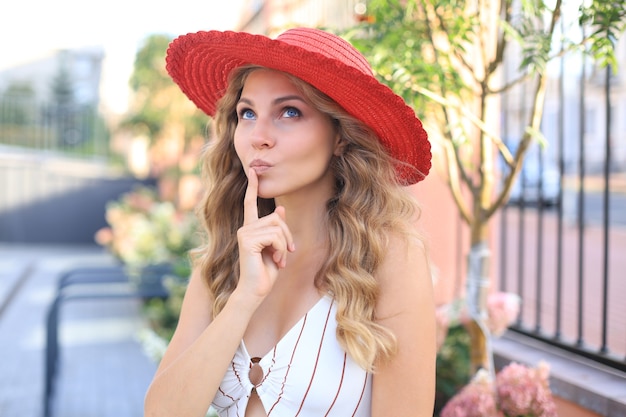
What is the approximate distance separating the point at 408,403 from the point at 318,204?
1.80ft

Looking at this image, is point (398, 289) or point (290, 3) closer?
point (398, 289)

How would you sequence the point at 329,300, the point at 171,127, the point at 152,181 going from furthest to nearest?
the point at 152,181
the point at 171,127
the point at 329,300

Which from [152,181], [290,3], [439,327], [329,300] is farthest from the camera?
[152,181]

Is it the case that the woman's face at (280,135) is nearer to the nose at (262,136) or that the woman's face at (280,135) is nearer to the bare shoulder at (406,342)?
the nose at (262,136)

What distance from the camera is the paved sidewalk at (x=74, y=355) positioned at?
4.68 m

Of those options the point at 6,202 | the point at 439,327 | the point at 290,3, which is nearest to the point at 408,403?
the point at 439,327

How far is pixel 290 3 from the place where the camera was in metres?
6.11

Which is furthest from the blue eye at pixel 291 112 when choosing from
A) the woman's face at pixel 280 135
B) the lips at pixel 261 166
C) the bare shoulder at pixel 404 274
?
the bare shoulder at pixel 404 274

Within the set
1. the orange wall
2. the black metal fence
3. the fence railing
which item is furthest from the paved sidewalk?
the fence railing

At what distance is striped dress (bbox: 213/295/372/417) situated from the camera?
1.61 meters

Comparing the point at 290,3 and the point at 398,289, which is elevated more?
the point at 290,3

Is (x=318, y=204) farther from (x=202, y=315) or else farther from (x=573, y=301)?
(x=573, y=301)

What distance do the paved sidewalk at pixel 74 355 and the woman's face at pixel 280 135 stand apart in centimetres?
337

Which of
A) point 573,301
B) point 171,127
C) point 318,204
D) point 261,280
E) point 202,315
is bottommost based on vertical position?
point 573,301
